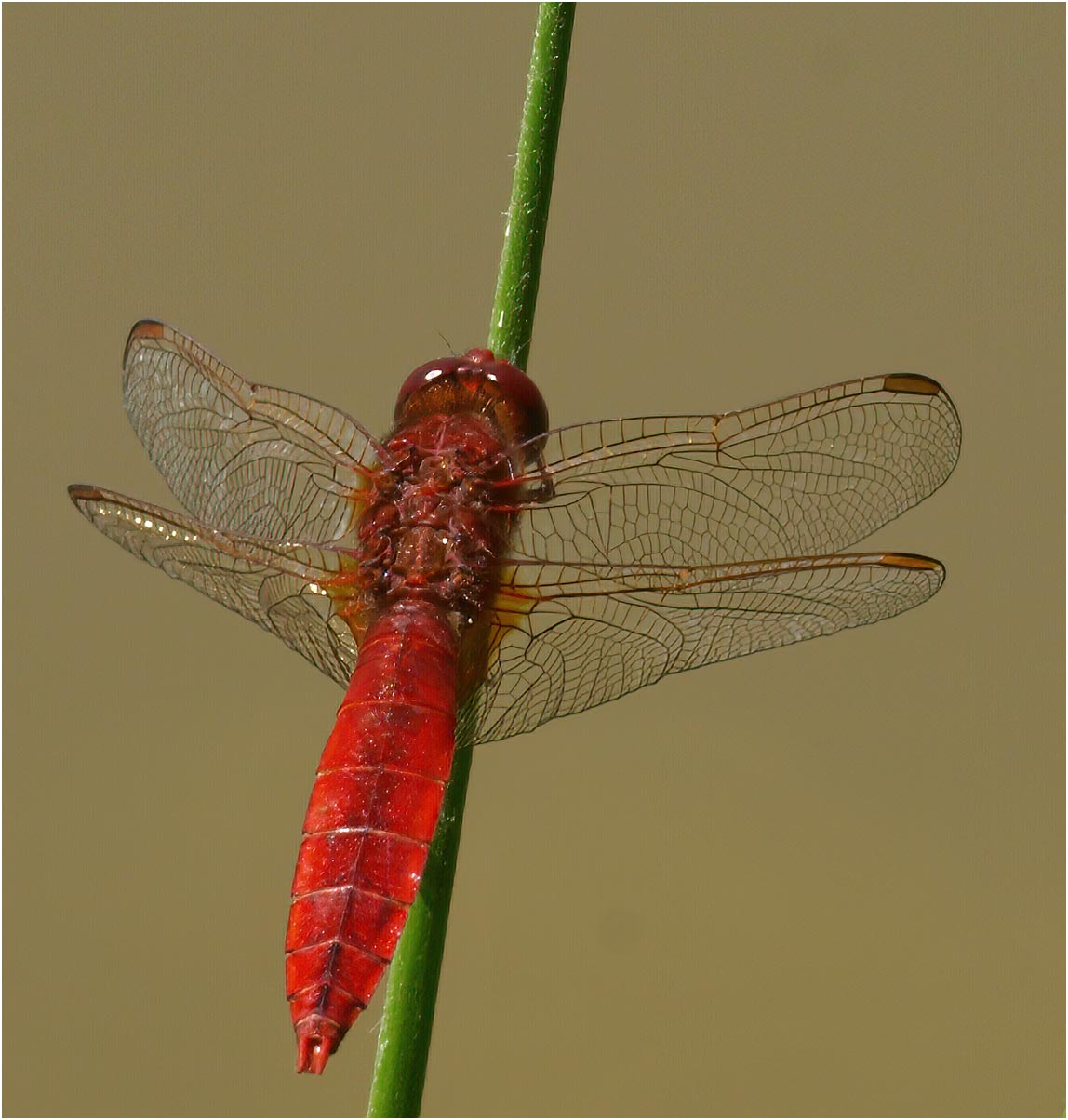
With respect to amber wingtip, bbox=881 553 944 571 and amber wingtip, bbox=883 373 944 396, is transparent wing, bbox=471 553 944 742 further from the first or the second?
amber wingtip, bbox=883 373 944 396

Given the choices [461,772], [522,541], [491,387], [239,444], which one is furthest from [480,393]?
[461,772]

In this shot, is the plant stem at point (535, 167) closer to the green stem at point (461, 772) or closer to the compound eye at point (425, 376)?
the green stem at point (461, 772)

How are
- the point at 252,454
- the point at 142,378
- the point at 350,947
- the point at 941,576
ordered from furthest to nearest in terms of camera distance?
the point at 142,378, the point at 252,454, the point at 941,576, the point at 350,947

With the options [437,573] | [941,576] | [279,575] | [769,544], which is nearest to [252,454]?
[279,575]

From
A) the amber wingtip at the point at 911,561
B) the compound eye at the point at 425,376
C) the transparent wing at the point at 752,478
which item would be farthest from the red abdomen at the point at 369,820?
the amber wingtip at the point at 911,561

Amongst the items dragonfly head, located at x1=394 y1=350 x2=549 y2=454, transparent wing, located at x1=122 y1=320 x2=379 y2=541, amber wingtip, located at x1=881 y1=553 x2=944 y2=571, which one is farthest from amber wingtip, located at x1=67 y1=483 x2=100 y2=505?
amber wingtip, located at x1=881 y1=553 x2=944 y2=571

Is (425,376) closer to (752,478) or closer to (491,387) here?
(491,387)

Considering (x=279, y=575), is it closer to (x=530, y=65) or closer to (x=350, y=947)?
(x=350, y=947)
